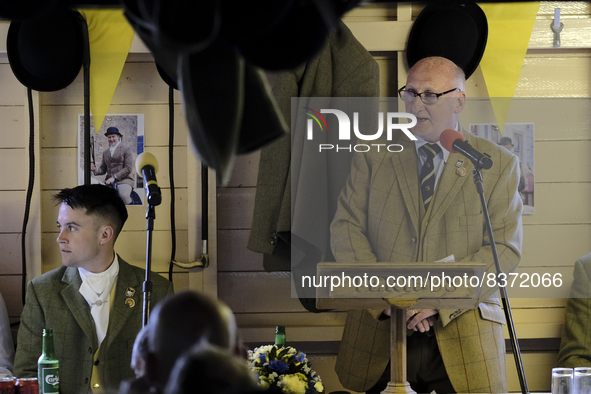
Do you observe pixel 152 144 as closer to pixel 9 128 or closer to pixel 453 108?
pixel 9 128

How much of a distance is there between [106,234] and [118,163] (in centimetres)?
31

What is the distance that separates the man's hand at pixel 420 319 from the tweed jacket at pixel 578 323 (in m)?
0.62

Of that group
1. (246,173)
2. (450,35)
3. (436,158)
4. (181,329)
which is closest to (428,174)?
(436,158)

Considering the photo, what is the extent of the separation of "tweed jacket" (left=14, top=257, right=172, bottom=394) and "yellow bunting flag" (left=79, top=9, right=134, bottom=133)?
0.67 meters

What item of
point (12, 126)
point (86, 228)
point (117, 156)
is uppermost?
point (12, 126)

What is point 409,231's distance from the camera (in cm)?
201

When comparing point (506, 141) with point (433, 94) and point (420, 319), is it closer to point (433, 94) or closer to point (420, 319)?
point (433, 94)

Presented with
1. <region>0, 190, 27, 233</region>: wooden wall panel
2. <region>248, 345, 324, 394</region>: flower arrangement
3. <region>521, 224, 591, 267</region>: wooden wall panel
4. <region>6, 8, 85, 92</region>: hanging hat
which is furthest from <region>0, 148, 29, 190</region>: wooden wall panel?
<region>521, 224, 591, 267</region>: wooden wall panel

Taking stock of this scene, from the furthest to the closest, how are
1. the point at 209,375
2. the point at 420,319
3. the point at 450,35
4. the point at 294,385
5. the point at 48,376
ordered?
the point at 450,35
the point at 420,319
the point at 48,376
the point at 294,385
the point at 209,375

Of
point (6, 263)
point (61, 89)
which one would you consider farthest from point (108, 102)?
point (6, 263)

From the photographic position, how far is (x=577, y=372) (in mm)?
1275

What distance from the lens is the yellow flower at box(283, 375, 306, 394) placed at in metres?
1.32

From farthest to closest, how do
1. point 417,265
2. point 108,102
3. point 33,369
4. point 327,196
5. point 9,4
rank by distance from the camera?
1. point 108,102
2. point 327,196
3. point 33,369
4. point 417,265
5. point 9,4

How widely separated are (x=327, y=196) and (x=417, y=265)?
882mm
